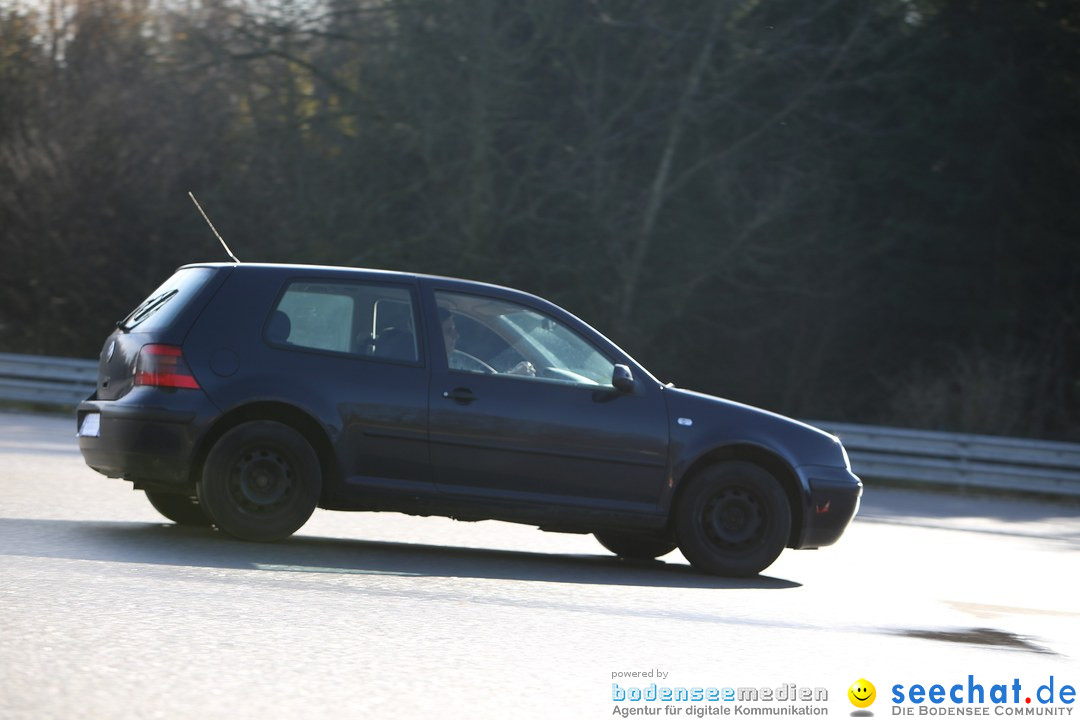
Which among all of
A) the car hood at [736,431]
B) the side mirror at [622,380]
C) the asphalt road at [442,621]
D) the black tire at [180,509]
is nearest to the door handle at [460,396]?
the side mirror at [622,380]

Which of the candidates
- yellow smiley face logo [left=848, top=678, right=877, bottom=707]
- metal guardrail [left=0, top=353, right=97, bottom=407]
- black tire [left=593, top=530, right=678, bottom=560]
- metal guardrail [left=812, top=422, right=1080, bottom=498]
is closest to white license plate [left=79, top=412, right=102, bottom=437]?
black tire [left=593, top=530, right=678, bottom=560]

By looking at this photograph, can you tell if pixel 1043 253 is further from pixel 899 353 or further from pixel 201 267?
pixel 201 267

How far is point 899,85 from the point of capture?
2612 centimetres

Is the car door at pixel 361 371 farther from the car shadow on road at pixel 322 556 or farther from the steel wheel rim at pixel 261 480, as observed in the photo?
the car shadow on road at pixel 322 556

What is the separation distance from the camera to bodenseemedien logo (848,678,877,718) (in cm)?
582

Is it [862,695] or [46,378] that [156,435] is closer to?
[862,695]

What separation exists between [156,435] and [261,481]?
63cm

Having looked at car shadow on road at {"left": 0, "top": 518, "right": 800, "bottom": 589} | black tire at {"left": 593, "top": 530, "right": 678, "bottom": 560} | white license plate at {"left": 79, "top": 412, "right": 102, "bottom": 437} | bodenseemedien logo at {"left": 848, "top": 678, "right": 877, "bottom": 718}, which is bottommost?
bodenseemedien logo at {"left": 848, "top": 678, "right": 877, "bottom": 718}

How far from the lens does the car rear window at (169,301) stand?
8.99 metres

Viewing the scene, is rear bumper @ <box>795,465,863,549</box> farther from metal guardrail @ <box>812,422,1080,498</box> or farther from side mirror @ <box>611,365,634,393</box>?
metal guardrail @ <box>812,422,1080,498</box>

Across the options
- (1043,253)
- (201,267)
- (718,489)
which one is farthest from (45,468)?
(1043,253)

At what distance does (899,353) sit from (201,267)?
802 inches

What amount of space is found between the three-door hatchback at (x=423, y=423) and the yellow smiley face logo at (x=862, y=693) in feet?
9.67

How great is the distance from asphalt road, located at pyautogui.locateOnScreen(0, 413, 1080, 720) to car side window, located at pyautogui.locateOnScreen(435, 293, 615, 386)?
3.79 ft
